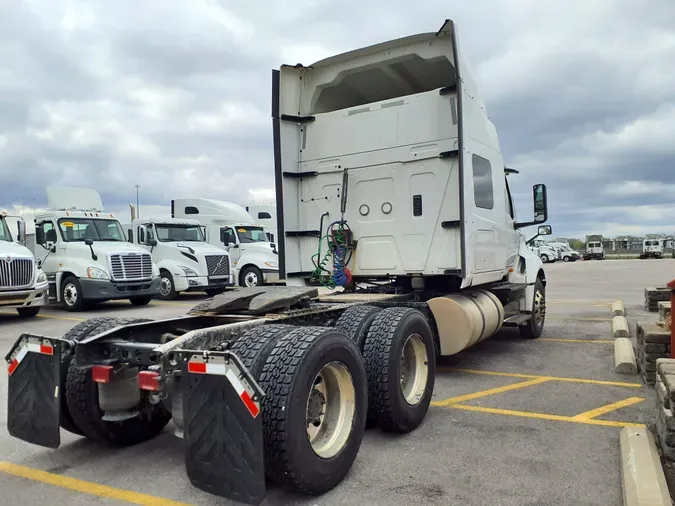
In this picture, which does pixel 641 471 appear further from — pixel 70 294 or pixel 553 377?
pixel 70 294

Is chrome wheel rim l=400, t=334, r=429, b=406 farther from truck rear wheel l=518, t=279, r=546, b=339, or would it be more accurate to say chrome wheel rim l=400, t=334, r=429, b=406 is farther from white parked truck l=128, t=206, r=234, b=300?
white parked truck l=128, t=206, r=234, b=300

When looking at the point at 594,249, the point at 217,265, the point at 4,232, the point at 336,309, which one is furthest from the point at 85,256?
the point at 594,249

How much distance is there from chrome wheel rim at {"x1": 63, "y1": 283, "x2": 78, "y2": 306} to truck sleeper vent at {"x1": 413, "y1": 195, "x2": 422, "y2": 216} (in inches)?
424

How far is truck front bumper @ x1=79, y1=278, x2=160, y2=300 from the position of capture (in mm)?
13586

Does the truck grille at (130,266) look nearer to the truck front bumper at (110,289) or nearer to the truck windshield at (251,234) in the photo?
the truck front bumper at (110,289)

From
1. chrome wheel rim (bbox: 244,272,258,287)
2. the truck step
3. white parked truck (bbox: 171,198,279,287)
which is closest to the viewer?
the truck step

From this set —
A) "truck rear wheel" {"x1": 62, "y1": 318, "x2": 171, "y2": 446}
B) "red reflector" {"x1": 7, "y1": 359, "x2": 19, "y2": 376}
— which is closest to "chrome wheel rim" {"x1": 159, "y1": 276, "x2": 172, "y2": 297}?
"truck rear wheel" {"x1": 62, "y1": 318, "x2": 171, "y2": 446}

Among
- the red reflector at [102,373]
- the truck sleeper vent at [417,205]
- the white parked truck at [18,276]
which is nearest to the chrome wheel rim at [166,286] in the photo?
the white parked truck at [18,276]

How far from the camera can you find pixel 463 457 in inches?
156

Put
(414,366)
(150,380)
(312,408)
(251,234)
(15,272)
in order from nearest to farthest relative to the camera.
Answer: (150,380) → (312,408) → (414,366) → (15,272) → (251,234)

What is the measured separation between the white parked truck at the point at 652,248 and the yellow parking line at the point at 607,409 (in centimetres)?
6017

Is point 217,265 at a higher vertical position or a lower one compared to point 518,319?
higher

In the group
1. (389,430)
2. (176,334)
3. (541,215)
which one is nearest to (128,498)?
(176,334)

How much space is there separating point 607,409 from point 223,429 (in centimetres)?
380
